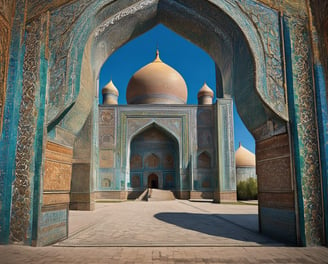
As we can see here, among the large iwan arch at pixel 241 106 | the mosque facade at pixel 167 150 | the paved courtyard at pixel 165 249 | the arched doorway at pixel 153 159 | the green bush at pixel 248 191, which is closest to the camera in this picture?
the paved courtyard at pixel 165 249

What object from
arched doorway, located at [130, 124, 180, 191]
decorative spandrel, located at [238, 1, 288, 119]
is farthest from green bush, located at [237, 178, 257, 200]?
decorative spandrel, located at [238, 1, 288, 119]

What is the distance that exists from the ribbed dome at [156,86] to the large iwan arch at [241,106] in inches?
561

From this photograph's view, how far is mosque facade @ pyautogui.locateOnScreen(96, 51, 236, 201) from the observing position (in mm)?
15516

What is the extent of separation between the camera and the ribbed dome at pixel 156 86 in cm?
1920

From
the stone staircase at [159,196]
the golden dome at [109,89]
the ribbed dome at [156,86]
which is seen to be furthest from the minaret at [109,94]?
the stone staircase at [159,196]

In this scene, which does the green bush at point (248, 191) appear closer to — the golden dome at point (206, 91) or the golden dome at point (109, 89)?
the golden dome at point (206, 91)

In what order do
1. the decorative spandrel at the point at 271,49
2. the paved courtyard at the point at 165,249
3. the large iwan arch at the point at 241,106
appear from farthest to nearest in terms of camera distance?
the decorative spandrel at the point at 271,49, the large iwan arch at the point at 241,106, the paved courtyard at the point at 165,249

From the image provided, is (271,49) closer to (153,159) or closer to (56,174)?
(56,174)

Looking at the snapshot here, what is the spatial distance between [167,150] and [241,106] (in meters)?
12.9

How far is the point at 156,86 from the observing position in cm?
1917

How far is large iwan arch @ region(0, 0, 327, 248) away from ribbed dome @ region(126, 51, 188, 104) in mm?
14244

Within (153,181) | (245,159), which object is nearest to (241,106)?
(153,181)

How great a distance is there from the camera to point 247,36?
14.2 feet

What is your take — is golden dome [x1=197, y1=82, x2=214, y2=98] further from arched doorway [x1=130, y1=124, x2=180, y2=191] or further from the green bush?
the green bush
